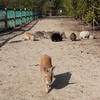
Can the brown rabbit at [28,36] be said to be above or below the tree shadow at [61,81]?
above

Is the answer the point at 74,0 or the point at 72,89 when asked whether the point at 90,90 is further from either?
the point at 74,0

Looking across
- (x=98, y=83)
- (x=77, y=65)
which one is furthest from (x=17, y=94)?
(x=77, y=65)

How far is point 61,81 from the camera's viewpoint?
5.29 m

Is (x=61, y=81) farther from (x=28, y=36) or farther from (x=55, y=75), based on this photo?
(x=28, y=36)

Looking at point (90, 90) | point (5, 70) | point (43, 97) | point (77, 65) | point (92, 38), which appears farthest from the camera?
point (92, 38)

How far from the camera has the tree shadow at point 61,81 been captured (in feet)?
16.3

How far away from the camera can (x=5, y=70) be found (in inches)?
242

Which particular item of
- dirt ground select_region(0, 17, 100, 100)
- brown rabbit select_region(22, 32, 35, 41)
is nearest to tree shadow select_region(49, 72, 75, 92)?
dirt ground select_region(0, 17, 100, 100)

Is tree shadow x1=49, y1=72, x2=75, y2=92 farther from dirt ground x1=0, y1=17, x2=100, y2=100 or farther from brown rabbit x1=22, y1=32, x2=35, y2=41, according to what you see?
brown rabbit x1=22, y1=32, x2=35, y2=41

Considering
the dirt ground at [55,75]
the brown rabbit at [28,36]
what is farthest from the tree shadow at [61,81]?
the brown rabbit at [28,36]

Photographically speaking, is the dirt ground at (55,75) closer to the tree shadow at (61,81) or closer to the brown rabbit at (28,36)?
the tree shadow at (61,81)

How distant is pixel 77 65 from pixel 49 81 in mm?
2499

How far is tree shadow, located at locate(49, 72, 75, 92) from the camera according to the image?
4953 millimetres

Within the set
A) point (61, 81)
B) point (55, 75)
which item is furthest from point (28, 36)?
point (61, 81)
